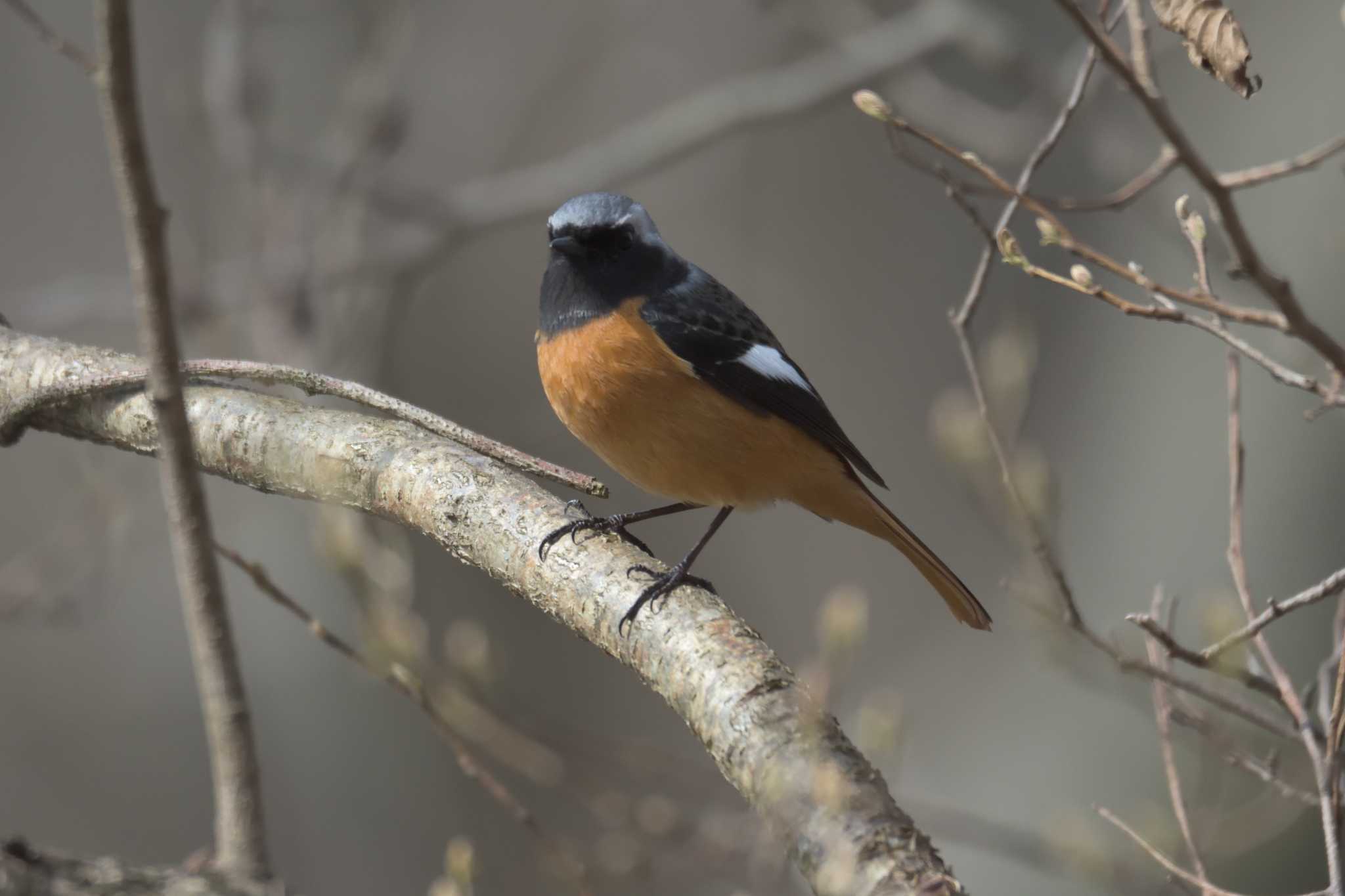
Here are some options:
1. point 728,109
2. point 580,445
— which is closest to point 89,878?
point 728,109

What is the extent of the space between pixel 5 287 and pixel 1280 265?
750 centimetres

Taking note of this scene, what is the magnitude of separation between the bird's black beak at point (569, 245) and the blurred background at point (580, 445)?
106cm

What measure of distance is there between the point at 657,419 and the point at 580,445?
436 centimetres

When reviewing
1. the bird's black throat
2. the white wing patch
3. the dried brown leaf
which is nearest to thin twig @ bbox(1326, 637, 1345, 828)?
the dried brown leaf

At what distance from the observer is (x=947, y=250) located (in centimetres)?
725

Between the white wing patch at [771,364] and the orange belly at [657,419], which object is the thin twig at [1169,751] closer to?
the orange belly at [657,419]

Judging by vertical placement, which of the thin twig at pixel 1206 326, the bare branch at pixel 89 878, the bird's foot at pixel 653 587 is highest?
the thin twig at pixel 1206 326

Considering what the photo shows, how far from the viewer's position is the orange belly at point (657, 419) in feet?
10.9

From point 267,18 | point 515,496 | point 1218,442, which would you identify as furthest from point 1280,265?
point 267,18

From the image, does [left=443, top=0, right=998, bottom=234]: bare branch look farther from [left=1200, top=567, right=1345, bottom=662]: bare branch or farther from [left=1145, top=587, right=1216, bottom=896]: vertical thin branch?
[left=1200, top=567, right=1345, bottom=662]: bare branch

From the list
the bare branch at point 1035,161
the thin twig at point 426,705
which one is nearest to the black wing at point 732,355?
the bare branch at point 1035,161

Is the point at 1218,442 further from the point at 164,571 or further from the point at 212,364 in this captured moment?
the point at 164,571

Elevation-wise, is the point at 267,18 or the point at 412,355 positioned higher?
the point at 267,18

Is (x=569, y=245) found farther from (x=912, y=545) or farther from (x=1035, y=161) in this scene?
(x=1035, y=161)
